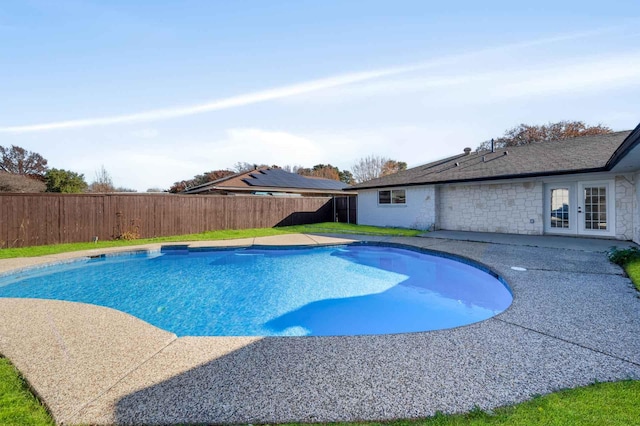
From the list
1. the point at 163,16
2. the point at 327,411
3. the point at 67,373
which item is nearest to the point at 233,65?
the point at 163,16

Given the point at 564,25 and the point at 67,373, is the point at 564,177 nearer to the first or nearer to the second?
the point at 564,25

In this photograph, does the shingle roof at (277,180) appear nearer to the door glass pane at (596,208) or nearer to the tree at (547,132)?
the tree at (547,132)

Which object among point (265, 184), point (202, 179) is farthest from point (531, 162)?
point (202, 179)

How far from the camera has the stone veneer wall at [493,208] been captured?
1166cm

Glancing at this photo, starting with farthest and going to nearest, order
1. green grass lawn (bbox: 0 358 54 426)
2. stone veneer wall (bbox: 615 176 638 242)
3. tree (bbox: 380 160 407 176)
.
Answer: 1. tree (bbox: 380 160 407 176)
2. stone veneer wall (bbox: 615 176 638 242)
3. green grass lawn (bbox: 0 358 54 426)

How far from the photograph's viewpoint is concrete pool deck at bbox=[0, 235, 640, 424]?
2215 mm

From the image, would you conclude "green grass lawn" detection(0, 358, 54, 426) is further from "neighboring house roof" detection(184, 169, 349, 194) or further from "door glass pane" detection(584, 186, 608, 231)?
"neighboring house roof" detection(184, 169, 349, 194)

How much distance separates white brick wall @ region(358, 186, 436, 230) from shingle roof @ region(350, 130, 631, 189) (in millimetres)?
663

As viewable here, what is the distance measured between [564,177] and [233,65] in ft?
42.6

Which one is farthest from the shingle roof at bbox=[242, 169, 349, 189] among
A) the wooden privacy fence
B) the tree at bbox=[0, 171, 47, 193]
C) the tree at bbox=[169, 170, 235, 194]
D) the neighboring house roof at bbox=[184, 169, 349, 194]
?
the tree at bbox=[169, 170, 235, 194]

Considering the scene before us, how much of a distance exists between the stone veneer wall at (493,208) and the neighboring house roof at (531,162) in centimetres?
77

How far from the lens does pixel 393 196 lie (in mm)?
16250

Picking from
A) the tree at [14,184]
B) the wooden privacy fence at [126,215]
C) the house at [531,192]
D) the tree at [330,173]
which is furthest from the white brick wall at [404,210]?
the tree at [330,173]

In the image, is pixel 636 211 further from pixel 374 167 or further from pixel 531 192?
pixel 374 167
